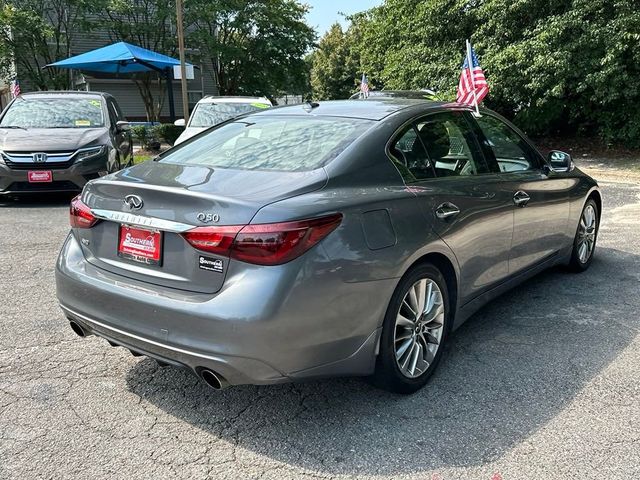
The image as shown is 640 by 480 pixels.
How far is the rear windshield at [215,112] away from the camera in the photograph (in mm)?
11172

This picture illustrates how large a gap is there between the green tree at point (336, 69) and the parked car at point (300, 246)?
146 ft

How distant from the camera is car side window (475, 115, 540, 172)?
4.07m

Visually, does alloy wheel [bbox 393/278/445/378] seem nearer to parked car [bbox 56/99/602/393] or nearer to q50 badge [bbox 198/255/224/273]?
parked car [bbox 56/99/602/393]

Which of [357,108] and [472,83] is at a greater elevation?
[472,83]

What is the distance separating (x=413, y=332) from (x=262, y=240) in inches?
43.1

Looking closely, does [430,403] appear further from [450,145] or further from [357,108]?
[357,108]

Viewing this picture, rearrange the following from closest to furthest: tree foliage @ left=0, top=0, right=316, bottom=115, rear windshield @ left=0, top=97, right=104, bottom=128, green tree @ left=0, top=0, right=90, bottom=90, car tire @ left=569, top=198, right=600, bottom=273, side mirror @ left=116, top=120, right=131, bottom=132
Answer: car tire @ left=569, top=198, right=600, bottom=273
rear windshield @ left=0, top=97, right=104, bottom=128
side mirror @ left=116, top=120, right=131, bottom=132
green tree @ left=0, top=0, right=90, bottom=90
tree foliage @ left=0, top=0, right=316, bottom=115

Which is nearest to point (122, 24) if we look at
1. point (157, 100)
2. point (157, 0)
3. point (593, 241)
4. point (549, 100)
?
point (157, 0)

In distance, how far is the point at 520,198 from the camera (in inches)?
158

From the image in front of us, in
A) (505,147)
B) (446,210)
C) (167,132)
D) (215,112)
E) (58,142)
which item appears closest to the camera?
(446,210)

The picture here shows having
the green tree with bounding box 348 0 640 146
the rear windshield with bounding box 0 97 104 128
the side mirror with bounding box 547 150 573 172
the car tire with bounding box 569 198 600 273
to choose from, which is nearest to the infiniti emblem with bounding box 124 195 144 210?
the side mirror with bounding box 547 150 573 172

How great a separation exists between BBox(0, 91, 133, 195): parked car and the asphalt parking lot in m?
4.33

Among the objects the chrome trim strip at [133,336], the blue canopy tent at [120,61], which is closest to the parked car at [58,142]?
the chrome trim strip at [133,336]

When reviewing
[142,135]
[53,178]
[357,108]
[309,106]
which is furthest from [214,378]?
[142,135]
